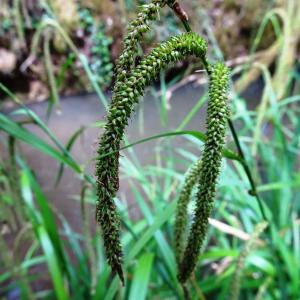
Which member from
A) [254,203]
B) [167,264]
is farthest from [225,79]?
[167,264]

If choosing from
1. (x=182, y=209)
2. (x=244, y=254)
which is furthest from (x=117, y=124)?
(x=244, y=254)

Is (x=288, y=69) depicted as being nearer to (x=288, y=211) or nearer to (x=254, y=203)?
(x=288, y=211)

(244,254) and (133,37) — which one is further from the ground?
(133,37)

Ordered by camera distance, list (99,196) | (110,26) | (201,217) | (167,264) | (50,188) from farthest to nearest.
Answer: (110,26), (50,188), (167,264), (201,217), (99,196)

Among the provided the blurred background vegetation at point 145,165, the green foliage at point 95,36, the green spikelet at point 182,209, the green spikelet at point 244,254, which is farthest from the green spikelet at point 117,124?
the green foliage at point 95,36

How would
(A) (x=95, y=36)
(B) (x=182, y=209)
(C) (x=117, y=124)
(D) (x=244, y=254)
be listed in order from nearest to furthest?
(C) (x=117, y=124)
(B) (x=182, y=209)
(D) (x=244, y=254)
(A) (x=95, y=36)

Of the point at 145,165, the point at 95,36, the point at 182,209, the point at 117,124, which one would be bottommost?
the point at 145,165

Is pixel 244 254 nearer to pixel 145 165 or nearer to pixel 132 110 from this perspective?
pixel 132 110
